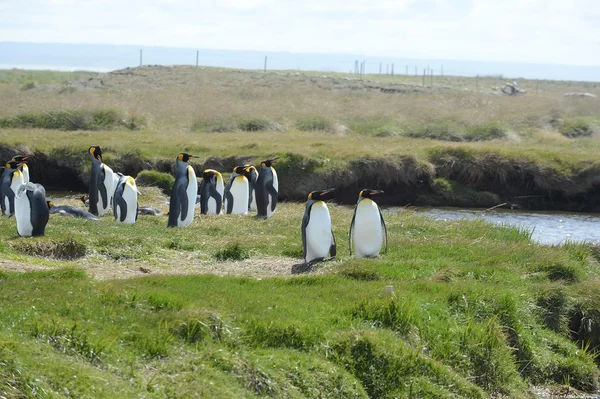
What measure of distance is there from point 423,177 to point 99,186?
1068 cm

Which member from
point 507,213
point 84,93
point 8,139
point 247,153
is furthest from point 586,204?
point 84,93

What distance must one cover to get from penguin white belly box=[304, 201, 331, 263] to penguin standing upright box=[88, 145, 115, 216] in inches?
272

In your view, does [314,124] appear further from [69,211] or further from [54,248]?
[54,248]

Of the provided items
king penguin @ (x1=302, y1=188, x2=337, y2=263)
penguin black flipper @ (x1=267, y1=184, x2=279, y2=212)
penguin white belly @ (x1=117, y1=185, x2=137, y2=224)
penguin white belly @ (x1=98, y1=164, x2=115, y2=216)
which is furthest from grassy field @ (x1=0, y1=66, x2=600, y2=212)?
king penguin @ (x1=302, y1=188, x2=337, y2=263)

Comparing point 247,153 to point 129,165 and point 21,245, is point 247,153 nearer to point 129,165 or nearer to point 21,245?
point 129,165

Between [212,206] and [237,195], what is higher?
[237,195]

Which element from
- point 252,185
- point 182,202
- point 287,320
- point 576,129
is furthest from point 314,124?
point 287,320

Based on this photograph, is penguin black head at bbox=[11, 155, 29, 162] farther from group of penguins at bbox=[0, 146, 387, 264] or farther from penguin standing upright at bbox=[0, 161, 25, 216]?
penguin standing upright at bbox=[0, 161, 25, 216]

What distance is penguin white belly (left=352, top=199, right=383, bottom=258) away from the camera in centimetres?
1455

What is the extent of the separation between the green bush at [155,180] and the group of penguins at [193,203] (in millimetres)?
Result: 2492

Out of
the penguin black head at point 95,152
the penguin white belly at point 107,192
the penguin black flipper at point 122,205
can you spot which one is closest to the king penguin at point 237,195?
the penguin white belly at point 107,192

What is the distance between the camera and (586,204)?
88.0ft

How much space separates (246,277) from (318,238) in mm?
2302

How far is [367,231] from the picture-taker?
14578 mm
